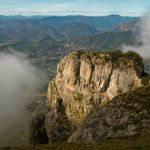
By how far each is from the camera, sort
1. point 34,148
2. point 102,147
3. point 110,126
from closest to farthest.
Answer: point 102,147, point 34,148, point 110,126

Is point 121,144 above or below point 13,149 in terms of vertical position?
above

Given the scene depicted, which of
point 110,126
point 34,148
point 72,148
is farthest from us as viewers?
point 110,126

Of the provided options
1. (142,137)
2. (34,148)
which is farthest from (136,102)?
(34,148)

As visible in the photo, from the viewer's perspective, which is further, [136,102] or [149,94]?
[149,94]

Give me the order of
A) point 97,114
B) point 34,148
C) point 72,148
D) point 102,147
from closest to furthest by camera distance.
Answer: point 102,147
point 72,148
point 34,148
point 97,114

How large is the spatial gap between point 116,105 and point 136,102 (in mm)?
6981

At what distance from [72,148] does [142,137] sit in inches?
777

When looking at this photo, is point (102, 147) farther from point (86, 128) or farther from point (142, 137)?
point (86, 128)

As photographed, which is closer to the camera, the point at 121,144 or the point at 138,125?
the point at 121,144

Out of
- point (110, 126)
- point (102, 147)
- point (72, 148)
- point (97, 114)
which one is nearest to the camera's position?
point (102, 147)

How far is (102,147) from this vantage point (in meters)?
110

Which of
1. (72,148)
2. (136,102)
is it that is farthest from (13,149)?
(136,102)

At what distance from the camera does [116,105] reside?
148 meters

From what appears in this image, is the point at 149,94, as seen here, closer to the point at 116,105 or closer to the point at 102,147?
the point at 116,105
